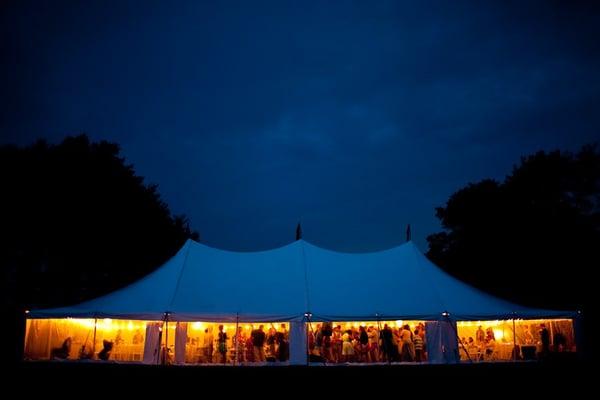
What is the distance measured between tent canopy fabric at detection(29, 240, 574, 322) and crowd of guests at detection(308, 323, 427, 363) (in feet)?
3.19

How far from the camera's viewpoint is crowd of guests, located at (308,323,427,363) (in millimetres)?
11820

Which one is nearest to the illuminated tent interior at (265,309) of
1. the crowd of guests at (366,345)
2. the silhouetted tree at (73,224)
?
the crowd of guests at (366,345)

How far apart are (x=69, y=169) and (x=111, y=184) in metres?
1.86

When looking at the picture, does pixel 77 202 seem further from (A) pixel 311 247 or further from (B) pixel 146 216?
(A) pixel 311 247

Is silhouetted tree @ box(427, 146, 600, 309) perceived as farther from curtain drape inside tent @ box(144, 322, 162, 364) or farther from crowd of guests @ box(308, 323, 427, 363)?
curtain drape inside tent @ box(144, 322, 162, 364)

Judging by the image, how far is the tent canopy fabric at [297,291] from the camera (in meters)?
11.2

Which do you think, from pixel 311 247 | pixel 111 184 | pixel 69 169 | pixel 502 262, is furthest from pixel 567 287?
pixel 69 169

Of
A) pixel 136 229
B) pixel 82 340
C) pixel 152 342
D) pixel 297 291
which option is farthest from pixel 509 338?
pixel 136 229

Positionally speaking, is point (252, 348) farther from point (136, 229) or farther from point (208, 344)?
point (136, 229)

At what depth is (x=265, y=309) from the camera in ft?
37.2

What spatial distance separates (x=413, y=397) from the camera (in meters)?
4.74

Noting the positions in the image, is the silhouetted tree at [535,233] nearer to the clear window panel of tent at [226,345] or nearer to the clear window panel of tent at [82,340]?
the clear window panel of tent at [226,345]

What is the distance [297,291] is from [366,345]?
236cm

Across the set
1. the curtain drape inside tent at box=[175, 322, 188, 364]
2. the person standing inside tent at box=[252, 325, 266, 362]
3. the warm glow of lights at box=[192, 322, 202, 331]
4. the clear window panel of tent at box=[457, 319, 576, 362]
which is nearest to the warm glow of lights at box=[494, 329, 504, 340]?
the clear window panel of tent at box=[457, 319, 576, 362]
